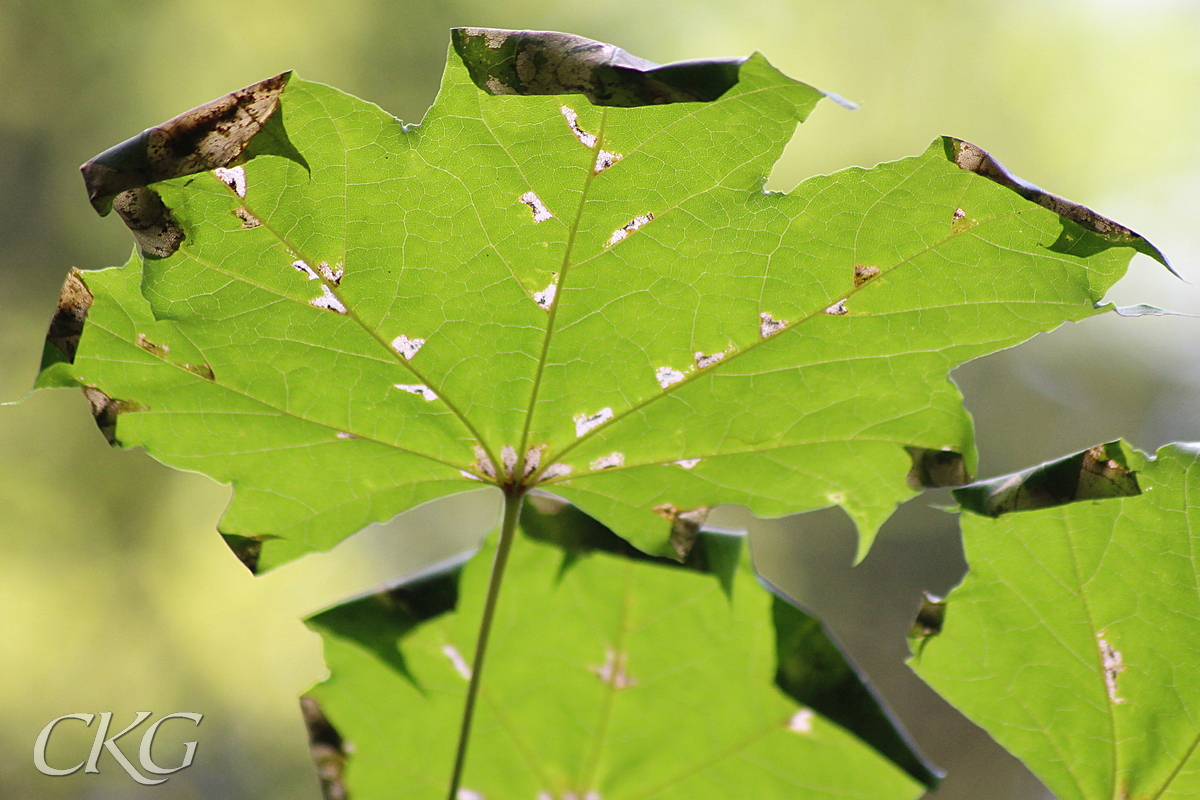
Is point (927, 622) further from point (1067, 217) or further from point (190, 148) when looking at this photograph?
point (190, 148)

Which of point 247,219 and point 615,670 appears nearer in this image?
point 247,219

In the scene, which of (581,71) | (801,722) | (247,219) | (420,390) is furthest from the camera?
(801,722)

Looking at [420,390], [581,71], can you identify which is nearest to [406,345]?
[420,390]

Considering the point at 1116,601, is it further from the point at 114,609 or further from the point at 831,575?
the point at 114,609

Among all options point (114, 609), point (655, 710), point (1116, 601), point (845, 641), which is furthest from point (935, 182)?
point (114, 609)

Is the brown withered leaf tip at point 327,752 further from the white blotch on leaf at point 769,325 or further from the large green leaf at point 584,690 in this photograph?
the white blotch on leaf at point 769,325

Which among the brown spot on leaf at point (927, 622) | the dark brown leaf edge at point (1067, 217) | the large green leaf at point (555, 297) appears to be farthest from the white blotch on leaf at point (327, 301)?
the brown spot on leaf at point (927, 622)
